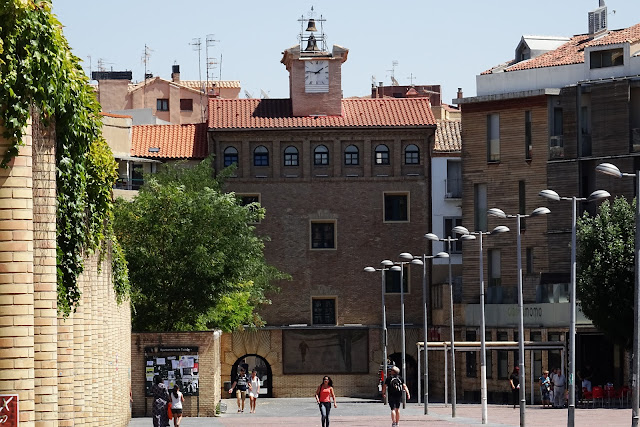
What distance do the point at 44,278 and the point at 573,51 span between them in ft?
192

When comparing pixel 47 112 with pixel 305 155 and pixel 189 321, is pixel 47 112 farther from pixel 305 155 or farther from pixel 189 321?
pixel 305 155

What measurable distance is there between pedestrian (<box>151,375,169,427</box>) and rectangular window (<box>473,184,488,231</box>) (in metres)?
37.2

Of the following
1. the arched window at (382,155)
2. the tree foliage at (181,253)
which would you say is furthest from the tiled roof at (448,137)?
the tree foliage at (181,253)

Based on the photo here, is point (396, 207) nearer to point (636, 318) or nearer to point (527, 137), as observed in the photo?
point (527, 137)

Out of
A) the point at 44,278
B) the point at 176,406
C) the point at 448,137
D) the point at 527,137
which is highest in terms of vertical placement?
the point at 448,137

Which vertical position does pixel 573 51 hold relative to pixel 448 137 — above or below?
above

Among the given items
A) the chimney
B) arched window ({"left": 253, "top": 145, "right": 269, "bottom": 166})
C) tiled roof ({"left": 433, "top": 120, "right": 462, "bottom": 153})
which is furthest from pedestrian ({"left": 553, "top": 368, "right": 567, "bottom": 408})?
the chimney

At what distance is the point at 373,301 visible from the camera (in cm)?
7881

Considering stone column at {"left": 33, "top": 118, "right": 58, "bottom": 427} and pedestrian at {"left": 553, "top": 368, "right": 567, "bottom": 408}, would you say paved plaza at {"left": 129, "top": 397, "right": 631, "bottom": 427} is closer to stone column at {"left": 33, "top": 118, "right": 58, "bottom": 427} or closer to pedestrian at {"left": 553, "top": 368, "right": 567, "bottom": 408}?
pedestrian at {"left": 553, "top": 368, "right": 567, "bottom": 408}

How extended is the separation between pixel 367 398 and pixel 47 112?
57971mm

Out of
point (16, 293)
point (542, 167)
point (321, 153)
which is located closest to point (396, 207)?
point (321, 153)

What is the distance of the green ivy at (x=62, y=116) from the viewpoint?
16344 mm

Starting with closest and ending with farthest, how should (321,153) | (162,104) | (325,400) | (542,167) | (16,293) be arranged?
(16,293)
(325,400)
(542,167)
(321,153)
(162,104)

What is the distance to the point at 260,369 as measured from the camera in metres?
101
